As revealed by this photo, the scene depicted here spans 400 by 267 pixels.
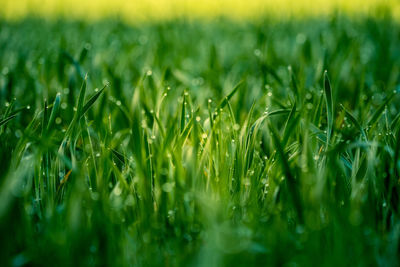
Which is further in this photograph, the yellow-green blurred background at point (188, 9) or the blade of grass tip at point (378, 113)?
the yellow-green blurred background at point (188, 9)

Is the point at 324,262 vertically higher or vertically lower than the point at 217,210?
lower

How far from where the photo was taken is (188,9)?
3777 millimetres

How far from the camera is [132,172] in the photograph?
45.8 inches

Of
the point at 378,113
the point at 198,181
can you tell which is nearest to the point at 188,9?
the point at 378,113

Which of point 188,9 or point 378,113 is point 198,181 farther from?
point 188,9

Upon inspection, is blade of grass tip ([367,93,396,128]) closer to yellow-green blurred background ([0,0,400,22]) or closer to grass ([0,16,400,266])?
grass ([0,16,400,266])

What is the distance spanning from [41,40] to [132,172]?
1748mm

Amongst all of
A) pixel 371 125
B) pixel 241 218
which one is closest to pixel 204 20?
pixel 371 125

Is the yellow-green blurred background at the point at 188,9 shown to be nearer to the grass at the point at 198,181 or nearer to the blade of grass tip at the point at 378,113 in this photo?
the grass at the point at 198,181

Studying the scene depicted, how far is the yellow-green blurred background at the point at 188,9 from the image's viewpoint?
3244mm

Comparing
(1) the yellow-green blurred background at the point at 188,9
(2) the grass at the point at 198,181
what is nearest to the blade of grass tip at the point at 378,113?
(2) the grass at the point at 198,181

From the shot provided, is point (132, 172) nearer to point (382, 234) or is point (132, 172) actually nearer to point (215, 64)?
point (382, 234)

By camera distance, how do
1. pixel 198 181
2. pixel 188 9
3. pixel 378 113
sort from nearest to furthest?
pixel 198 181 → pixel 378 113 → pixel 188 9

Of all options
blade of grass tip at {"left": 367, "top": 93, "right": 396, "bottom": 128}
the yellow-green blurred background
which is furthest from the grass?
the yellow-green blurred background
